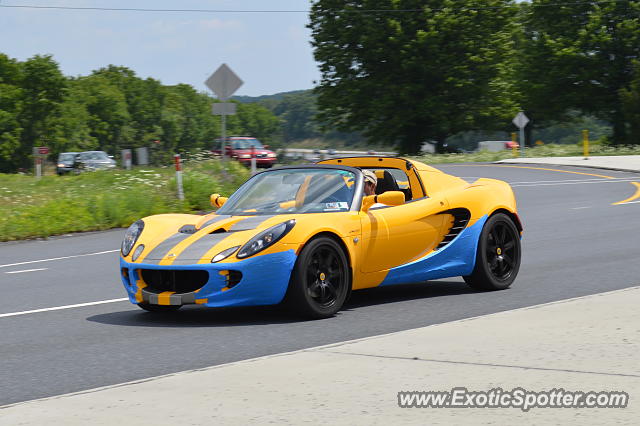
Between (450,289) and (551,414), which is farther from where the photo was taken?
(450,289)

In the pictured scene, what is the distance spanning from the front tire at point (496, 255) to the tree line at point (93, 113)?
40.3 metres

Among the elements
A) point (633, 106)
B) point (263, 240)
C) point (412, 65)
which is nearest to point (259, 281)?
point (263, 240)

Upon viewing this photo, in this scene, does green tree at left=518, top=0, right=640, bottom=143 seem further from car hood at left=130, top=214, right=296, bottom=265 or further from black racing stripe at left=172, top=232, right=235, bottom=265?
black racing stripe at left=172, top=232, right=235, bottom=265

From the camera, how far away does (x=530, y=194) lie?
986 inches

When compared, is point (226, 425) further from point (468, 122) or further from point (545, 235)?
point (468, 122)

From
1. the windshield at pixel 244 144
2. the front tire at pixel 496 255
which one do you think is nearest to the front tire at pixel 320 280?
the front tire at pixel 496 255

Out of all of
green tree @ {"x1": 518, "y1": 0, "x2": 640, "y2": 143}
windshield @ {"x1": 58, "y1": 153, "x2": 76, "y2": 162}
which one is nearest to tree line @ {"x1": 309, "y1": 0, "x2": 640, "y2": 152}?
green tree @ {"x1": 518, "y1": 0, "x2": 640, "y2": 143}

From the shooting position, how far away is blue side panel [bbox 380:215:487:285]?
902 centimetres

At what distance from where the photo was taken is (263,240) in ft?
25.6

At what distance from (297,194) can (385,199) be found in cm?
77

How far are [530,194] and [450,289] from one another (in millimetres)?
15735

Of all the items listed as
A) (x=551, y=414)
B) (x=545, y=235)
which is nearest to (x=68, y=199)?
(x=545, y=235)

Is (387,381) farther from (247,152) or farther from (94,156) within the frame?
(94,156)

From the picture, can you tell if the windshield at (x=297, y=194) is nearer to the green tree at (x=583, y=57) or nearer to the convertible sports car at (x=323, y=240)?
the convertible sports car at (x=323, y=240)
